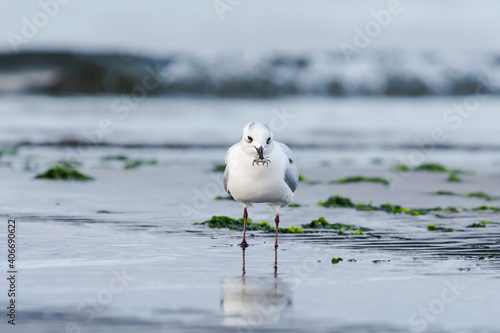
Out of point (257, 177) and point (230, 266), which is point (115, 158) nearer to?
point (257, 177)

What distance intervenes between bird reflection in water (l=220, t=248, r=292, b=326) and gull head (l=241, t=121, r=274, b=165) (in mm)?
1337

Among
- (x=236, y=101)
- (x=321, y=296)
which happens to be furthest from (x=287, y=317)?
(x=236, y=101)

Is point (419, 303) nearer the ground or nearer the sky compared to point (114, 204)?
nearer the ground

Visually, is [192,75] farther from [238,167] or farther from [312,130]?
[238,167]

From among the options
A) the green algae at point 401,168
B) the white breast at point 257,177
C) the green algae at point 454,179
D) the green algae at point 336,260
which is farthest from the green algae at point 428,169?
the green algae at point 336,260

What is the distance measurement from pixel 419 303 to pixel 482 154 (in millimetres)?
13901

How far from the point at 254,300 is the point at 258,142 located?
7.11 ft

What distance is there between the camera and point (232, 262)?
702 cm

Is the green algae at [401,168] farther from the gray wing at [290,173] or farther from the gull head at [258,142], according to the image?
the gull head at [258,142]

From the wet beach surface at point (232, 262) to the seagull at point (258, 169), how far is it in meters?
0.44

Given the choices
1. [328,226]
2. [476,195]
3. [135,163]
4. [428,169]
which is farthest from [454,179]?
[135,163]

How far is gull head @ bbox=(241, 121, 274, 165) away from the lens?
7.56 metres

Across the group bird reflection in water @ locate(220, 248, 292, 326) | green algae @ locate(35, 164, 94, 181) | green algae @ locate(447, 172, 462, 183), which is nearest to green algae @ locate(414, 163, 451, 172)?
green algae @ locate(447, 172, 462, 183)

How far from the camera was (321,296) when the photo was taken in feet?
19.2
